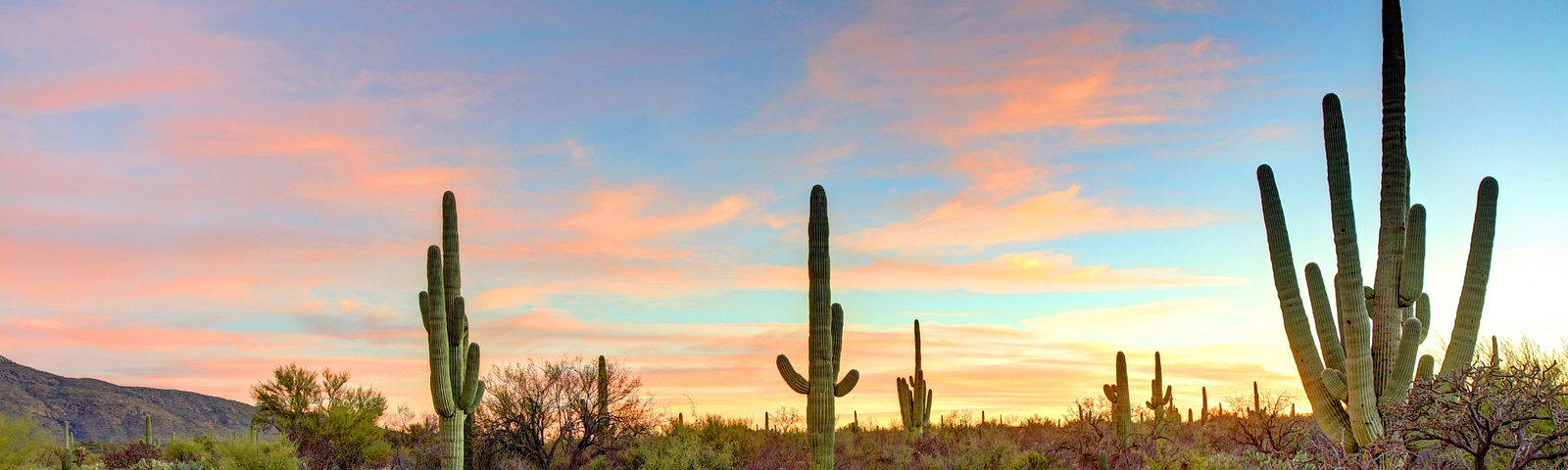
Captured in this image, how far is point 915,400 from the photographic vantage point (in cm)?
2930

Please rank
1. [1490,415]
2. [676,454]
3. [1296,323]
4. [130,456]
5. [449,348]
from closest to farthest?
[1490,415] → [1296,323] → [449,348] → [676,454] → [130,456]

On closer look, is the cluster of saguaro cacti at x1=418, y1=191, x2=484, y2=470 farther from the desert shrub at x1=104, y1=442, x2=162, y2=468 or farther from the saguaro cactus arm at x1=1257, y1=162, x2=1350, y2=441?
the desert shrub at x1=104, y1=442, x2=162, y2=468

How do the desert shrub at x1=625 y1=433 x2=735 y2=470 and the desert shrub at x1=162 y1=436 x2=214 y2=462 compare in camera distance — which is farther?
the desert shrub at x1=162 y1=436 x2=214 y2=462

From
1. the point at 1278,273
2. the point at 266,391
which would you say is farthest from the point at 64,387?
the point at 1278,273

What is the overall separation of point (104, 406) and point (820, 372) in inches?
2905

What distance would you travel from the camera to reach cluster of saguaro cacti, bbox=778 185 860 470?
14.7 m

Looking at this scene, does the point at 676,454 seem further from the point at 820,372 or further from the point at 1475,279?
the point at 1475,279

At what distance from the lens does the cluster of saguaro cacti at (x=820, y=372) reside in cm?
1470

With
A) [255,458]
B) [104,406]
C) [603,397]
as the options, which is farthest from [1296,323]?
[104,406]

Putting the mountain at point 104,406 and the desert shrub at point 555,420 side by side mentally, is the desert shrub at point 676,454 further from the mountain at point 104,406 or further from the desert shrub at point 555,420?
the mountain at point 104,406

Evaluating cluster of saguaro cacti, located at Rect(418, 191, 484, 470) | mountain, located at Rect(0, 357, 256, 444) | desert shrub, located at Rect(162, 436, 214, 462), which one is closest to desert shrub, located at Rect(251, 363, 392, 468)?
desert shrub, located at Rect(162, 436, 214, 462)

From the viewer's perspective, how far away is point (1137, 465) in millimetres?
21109

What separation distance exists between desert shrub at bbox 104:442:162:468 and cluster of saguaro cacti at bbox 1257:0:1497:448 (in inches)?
1090

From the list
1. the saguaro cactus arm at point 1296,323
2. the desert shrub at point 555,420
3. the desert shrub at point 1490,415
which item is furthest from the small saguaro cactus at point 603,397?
the desert shrub at point 1490,415
